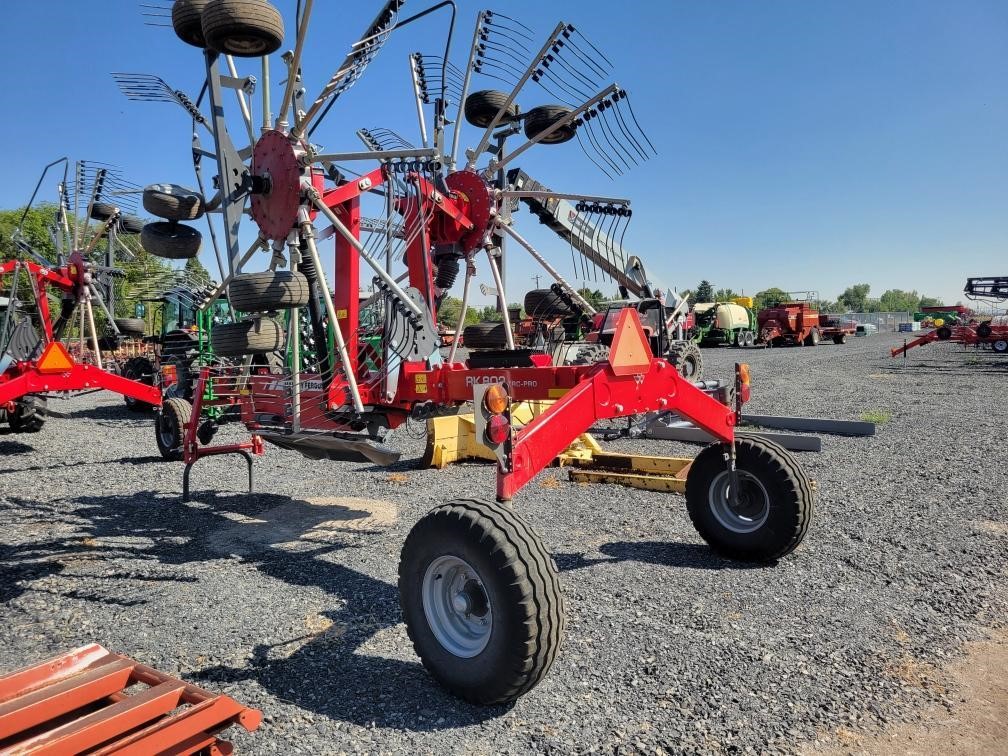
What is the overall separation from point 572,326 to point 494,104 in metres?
9.19

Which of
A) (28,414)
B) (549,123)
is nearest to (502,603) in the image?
(549,123)

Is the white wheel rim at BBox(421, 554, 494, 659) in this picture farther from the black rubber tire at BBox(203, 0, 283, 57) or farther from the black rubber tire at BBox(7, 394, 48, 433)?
the black rubber tire at BBox(7, 394, 48, 433)

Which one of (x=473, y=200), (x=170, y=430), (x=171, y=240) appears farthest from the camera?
(x=170, y=430)

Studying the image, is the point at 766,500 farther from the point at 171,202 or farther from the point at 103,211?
the point at 103,211

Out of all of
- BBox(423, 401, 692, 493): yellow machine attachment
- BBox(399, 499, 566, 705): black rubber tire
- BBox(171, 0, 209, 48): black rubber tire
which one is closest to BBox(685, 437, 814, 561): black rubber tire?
BBox(423, 401, 692, 493): yellow machine attachment

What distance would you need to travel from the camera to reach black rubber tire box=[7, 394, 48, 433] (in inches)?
477

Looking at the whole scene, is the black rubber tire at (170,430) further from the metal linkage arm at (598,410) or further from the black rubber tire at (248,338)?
the metal linkage arm at (598,410)

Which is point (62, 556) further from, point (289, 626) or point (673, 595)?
point (673, 595)

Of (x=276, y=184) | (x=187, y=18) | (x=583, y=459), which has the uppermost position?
(x=187, y=18)

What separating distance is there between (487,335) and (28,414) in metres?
9.56

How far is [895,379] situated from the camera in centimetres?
1956

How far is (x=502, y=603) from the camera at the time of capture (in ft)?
9.68

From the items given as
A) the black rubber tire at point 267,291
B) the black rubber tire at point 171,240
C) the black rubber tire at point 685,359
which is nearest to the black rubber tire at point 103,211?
the black rubber tire at point 171,240

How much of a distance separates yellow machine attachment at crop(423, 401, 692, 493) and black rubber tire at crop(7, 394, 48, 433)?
806 cm
